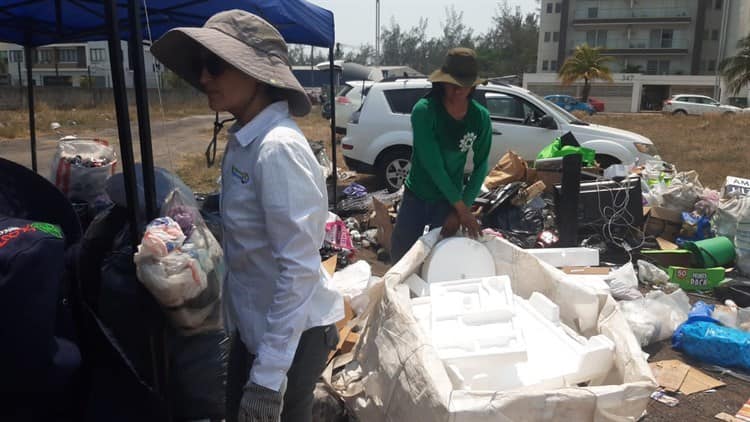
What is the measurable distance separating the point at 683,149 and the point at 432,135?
46.7 feet

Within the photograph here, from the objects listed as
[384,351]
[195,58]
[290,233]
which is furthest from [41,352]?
[384,351]

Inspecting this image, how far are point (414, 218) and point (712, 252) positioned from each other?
3.41m

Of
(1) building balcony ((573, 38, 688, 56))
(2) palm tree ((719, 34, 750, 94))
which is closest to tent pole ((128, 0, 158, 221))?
(2) palm tree ((719, 34, 750, 94))

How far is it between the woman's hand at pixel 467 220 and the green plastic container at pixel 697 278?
287 cm

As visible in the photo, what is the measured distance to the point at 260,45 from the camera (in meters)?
1.63

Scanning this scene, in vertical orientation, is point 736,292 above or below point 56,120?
below

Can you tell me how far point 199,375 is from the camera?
79.5 inches

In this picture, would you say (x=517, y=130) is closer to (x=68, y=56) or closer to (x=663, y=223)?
(x=663, y=223)

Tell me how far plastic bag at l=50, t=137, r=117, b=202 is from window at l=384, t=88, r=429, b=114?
19.5ft

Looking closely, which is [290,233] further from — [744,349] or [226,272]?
[744,349]

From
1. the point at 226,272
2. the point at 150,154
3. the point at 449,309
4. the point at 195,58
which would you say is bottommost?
the point at 449,309

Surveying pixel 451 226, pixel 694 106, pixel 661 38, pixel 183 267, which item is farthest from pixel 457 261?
pixel 661 38

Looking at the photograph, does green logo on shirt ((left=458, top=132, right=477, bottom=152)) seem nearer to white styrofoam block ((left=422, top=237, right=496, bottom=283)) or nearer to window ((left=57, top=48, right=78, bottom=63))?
white styrofoam block ((left=422, top=237, right=496, bottom=283))

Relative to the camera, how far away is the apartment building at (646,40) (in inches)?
1804
